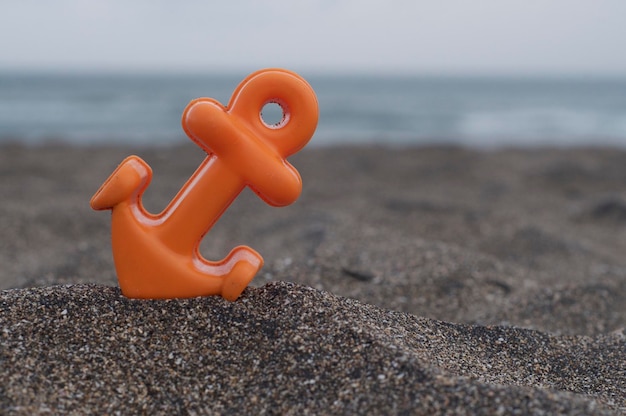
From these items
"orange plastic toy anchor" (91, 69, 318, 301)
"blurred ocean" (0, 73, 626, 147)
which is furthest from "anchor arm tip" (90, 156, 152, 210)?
"blurred ocean" (0, 73, 626, 147)

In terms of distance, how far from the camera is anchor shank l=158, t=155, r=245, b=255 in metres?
2.52

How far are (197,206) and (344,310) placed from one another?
0.75 meters

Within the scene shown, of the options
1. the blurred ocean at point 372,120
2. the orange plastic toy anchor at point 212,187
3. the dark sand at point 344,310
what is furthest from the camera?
the blurred ocean at point 372,120

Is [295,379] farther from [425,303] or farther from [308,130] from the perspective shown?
[425,303]

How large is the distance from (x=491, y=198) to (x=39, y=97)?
2408 cm

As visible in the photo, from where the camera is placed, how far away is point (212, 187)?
8.29ft

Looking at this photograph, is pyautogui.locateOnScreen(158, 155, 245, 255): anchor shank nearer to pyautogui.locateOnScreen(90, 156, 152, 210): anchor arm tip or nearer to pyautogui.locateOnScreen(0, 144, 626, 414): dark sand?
pyautogui.locateOnScreen(90, 156, 152, 210): anchor arm tip

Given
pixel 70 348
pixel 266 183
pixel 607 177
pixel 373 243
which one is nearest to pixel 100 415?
pixel 70 348

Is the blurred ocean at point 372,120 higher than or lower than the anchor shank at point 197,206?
lower

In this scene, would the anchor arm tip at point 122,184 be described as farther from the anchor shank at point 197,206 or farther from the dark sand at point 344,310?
the dark sand at point 344,310

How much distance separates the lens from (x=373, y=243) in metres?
4.88

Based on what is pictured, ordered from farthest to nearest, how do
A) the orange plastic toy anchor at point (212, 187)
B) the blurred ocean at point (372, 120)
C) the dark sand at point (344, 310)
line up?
1. the blurred ocean at point (372, 120)
2. the orange plastic toy anchor at point (212, 187)
3. the dark sand at point (344, 310)

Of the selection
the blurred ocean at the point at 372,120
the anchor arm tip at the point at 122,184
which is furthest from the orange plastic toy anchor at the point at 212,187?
the blurred ocean at the point at 372,120

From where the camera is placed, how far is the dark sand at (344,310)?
2.05 metres
